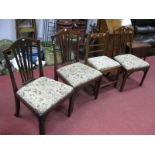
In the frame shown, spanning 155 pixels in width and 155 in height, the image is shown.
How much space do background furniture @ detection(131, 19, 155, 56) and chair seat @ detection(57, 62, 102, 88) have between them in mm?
2059

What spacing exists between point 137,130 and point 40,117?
3.78 ft

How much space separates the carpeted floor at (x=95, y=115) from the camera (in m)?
2.14

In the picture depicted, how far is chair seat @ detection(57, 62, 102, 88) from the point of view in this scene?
2.22m

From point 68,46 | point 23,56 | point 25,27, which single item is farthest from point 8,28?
point 23,56

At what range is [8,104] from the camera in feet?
7.82

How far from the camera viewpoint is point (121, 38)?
2.94m

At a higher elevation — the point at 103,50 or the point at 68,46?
the point at 68,46

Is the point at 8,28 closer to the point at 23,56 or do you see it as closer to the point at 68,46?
the point at 68,46

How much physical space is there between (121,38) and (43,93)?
→ 1627 mm

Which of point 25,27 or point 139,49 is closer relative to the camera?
point 25,27

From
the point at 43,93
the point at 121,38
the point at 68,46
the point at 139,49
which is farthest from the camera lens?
the point at 139,49

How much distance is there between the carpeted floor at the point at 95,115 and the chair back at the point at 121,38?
631mm

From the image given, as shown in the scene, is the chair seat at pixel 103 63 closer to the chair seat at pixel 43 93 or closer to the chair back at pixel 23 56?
the chair seat at pixel 43 93

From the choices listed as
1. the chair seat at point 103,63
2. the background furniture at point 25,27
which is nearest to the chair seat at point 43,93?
the chair seat at point 103,63
